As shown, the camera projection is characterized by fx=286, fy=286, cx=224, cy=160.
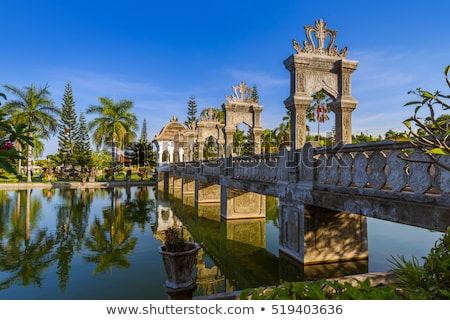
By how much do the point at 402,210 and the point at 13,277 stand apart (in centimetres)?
880

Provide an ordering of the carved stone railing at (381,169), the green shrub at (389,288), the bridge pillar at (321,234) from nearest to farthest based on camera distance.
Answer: the green shrub at (389,288) → the carved stone railing at (381,169) → the bridge pillar at (321,234)

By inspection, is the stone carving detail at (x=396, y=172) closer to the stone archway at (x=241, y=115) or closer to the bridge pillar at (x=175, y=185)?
the stone archway at (x=241, y=115)

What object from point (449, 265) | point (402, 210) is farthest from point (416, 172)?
point (449, 265)

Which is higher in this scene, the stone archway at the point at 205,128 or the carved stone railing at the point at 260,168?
the stone archway at the point at 205,128

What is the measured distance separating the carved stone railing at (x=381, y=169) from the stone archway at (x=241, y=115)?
26.6 ft

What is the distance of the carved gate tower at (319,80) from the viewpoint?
834 cm

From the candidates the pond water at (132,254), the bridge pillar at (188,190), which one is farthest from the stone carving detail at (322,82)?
the bridge pillar at (188,190)

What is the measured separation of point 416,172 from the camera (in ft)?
14.5

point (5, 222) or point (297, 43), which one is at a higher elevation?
point (297, 43)

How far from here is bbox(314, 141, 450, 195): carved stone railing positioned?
168 inches

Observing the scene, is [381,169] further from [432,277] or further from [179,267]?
[179,267]

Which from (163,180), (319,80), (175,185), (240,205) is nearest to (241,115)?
(240,205)

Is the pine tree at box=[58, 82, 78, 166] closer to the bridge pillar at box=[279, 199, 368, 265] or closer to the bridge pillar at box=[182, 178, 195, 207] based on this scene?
the bridge pillar at box=[182, 178, 195, 207]
